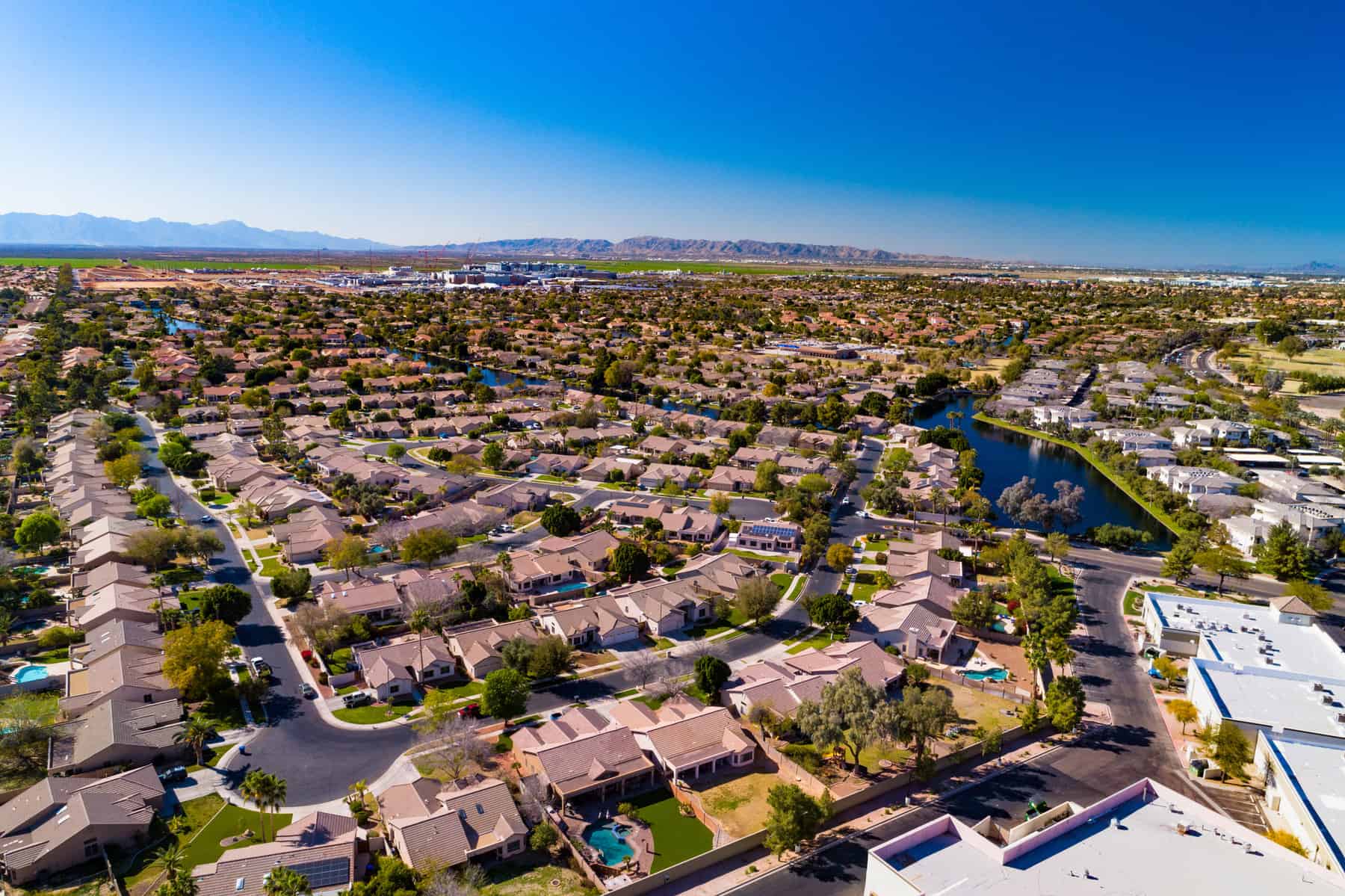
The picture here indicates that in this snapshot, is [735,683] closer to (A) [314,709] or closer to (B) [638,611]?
(B) [638,611]

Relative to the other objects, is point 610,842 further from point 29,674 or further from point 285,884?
point 29,674


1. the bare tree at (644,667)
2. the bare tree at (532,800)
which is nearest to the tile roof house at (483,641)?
the bare tree at (644,667)

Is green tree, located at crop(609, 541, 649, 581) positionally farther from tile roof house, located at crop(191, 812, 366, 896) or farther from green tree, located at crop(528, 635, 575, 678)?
tile roof house, located at crop(191, 812, 366, 896)

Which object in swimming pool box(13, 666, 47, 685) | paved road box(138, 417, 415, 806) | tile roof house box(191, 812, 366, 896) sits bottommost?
paved road box(138, 417, 415, 806)

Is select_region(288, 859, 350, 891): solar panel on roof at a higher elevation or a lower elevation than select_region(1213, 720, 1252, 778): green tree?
lower

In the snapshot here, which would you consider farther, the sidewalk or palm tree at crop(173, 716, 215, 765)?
palm tree at crop(173, 716, 215, 765)

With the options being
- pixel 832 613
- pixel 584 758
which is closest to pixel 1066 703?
pixel 832 613

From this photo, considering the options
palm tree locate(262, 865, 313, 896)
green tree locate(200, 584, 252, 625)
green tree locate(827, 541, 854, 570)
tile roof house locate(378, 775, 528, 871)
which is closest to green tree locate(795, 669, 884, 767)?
tile roof house locate(378, 775, 528, 871)

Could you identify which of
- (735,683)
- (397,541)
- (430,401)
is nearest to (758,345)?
(430,401)
